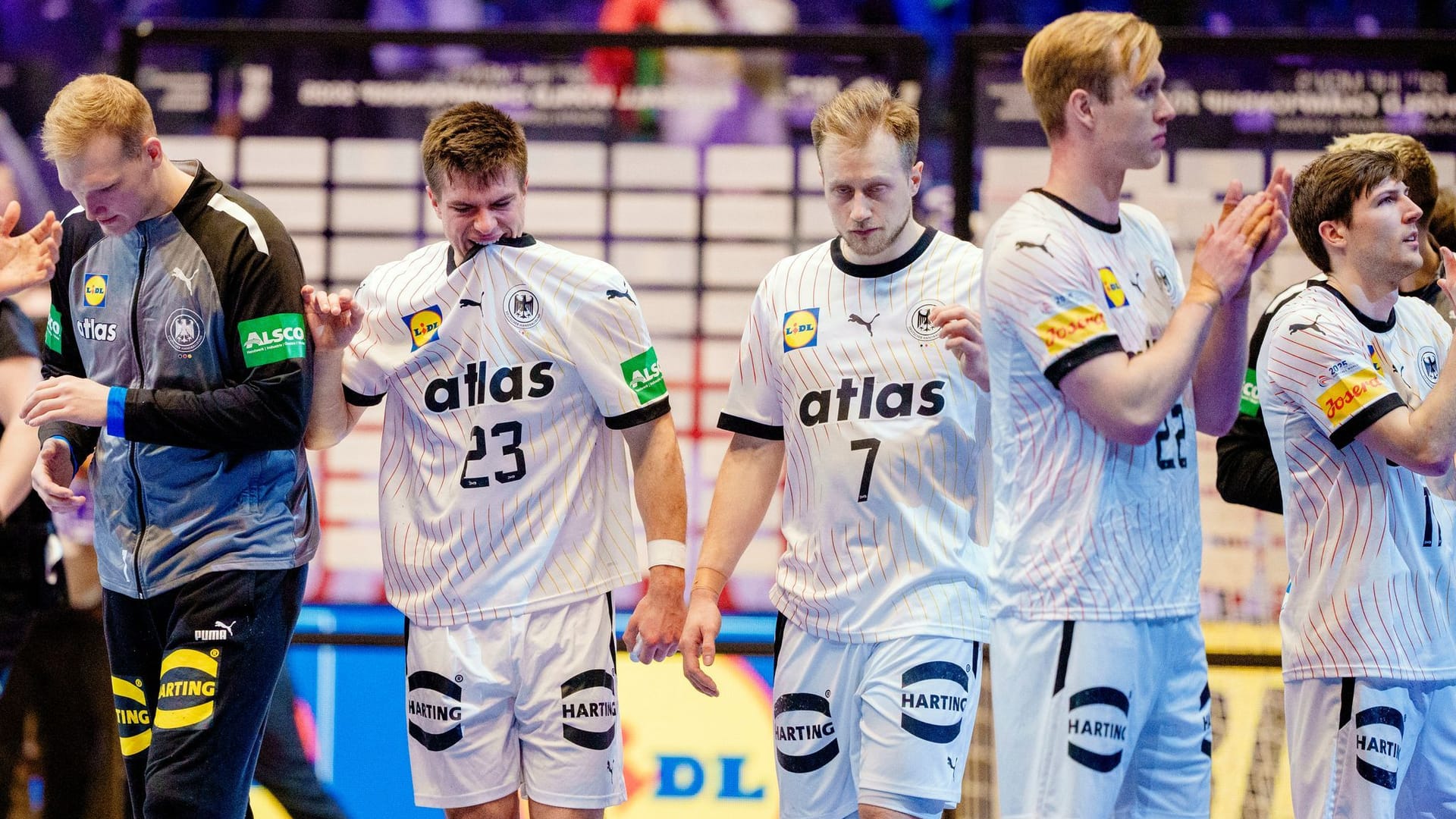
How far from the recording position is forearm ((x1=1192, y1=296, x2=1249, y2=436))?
2.62m

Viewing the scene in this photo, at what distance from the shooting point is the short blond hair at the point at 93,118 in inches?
122

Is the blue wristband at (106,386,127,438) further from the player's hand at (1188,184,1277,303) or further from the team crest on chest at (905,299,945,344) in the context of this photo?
the player's hand at (1188,184,1277,303)

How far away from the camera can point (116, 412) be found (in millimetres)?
3047

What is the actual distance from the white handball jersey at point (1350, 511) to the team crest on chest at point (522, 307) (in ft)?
5.71

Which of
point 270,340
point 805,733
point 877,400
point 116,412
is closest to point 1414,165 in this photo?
point 877,400

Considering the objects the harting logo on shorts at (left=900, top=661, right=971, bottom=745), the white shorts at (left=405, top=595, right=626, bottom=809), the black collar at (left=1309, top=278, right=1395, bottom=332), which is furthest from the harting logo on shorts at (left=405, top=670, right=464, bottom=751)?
the black collar at (left=1309, top=278, right=1395, bottom=332)

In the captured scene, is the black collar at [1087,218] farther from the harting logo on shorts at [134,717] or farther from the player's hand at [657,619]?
the harting logo on shorts at [134,717]

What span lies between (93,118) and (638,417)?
1.38 metres

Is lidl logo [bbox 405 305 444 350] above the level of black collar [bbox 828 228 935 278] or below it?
below

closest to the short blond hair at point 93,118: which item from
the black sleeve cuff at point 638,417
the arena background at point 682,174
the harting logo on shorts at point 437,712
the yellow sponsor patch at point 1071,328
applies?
the black sleeve cuff at point 638,417

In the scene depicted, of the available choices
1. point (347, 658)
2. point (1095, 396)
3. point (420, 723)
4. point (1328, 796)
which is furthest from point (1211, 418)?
point (347, 658)

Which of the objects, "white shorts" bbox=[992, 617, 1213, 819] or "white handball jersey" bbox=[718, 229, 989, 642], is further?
"white handball jersey" bbox=[718, 229, 989, 642]

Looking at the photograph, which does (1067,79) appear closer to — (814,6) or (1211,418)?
(1211,418)

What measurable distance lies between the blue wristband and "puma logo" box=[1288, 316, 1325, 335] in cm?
264
